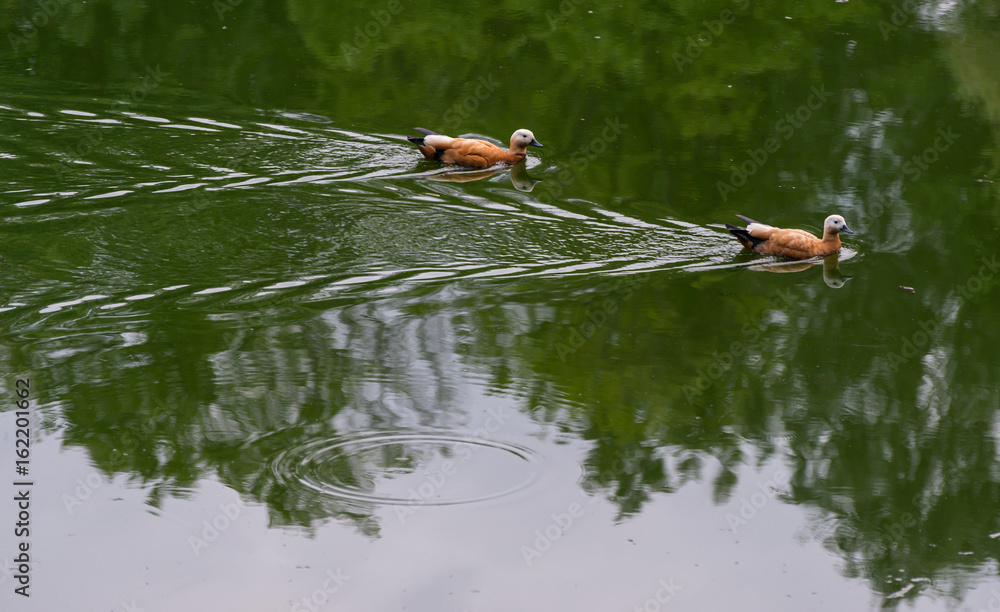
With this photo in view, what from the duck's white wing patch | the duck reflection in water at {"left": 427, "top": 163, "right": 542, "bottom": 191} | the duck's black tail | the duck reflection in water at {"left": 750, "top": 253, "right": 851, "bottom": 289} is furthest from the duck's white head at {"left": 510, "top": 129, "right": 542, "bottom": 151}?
the duck reflection in water at {"left": 750, "top": 253, "right": 851, "bottom": 289}

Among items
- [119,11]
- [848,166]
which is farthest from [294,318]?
[119,11]

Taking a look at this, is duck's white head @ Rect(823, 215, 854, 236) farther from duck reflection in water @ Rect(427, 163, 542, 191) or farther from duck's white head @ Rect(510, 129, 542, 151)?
duck's white head @ Rect(510, 129, 542, 151)

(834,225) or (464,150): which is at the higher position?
(464,150)

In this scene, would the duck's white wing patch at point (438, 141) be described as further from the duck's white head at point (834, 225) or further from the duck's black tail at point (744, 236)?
the duck's white head at point (834, 225)

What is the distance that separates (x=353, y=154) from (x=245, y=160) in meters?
1.25

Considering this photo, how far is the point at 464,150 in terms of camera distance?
43.9 ft

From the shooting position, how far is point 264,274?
34.1ft

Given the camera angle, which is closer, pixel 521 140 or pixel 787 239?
pixel 787 239

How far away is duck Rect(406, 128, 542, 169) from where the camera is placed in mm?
13352

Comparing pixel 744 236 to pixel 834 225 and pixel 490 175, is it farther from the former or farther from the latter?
pixel 490 175

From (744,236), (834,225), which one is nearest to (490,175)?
(744,236)

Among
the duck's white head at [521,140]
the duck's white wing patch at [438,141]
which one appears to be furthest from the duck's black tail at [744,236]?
the duck's white wing patch at [438,141]

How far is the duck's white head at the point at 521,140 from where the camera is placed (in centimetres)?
1379

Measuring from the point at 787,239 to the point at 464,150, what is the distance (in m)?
4.03
